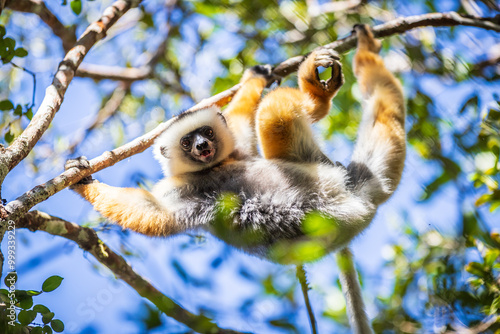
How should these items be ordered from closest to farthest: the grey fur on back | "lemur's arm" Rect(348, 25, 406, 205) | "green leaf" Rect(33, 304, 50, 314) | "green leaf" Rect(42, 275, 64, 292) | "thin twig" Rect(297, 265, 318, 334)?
"green leaf" Rect(33, 304, 50, 314), "green leaf" Rect(42, 275, 64, 292), "thin twig" Rect(297, 265, 318, 334), the grey fur on back, "lemur's arm" Rect(348, 25, 406, 205)

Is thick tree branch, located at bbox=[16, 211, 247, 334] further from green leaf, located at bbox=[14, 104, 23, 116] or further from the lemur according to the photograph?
green leaf, located at bbox=[14, 104, 23, 116]

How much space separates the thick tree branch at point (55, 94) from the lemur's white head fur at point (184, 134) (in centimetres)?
142

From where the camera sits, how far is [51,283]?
9.36ft

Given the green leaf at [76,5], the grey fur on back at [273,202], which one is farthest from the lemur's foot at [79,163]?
the green leaf at [76,5]

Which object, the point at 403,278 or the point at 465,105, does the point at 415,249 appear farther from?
the point at 465,105

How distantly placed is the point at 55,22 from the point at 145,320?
526cm

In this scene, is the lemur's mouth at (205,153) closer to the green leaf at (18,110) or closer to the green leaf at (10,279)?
the green leaf at (18,110)

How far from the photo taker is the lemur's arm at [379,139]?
4293 mm

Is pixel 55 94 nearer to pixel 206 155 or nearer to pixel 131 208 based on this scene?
pixel 131 208

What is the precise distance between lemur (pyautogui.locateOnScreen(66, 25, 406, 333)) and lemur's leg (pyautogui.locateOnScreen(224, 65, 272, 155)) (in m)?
0.27

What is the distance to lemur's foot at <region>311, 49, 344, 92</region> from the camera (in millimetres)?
4645

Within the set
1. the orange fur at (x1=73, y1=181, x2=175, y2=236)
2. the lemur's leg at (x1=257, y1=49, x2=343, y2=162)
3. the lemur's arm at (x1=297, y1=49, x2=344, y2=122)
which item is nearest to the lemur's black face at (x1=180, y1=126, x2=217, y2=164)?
the lemur's leg at (x1=257, y1=49, x2=343, y2=162)

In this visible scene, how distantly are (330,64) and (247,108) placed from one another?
4.47 feet

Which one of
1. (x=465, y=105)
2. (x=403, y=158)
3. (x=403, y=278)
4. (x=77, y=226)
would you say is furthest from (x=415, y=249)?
(x=77, y=226)
